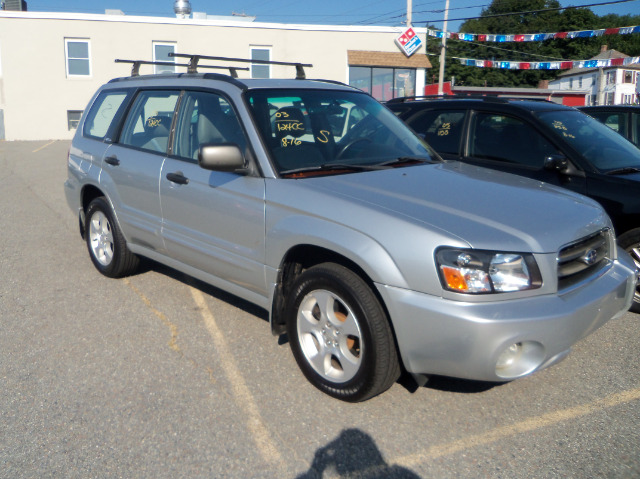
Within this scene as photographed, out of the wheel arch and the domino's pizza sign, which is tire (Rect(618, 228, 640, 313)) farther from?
the domino's pizza sign

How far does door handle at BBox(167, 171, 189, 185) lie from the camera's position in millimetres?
4555

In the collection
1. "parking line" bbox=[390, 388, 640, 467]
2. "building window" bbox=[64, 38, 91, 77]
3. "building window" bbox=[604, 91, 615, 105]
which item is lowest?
"parking line" bbox=[390, 388, 640, 467]

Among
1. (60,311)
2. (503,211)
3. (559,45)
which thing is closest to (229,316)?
(60,311)

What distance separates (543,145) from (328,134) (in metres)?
2.31

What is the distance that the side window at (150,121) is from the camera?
5.03 meters

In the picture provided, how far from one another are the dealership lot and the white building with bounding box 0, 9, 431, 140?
23770mm

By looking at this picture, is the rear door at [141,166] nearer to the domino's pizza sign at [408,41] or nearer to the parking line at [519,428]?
the parking line at [519,428]

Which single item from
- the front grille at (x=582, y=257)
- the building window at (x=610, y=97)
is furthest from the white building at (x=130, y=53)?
the building window at (x=610, y=97)

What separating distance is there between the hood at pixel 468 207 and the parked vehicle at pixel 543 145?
116cm

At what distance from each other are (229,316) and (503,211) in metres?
2.39

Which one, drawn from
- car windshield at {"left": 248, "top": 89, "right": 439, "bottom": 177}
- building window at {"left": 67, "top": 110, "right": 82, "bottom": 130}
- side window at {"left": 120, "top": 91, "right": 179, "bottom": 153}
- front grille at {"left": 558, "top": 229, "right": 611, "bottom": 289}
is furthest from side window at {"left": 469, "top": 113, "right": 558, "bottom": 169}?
building window at {"left": 67, "top": 110, "right": 82, "bottom": 130}

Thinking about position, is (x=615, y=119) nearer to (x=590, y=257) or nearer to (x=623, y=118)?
(x=623, y=118)

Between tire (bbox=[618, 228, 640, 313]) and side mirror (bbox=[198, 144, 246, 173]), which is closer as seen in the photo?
side mirror (bbox=[198, 144, 246, 173])

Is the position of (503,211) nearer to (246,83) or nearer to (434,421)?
(434,421)
